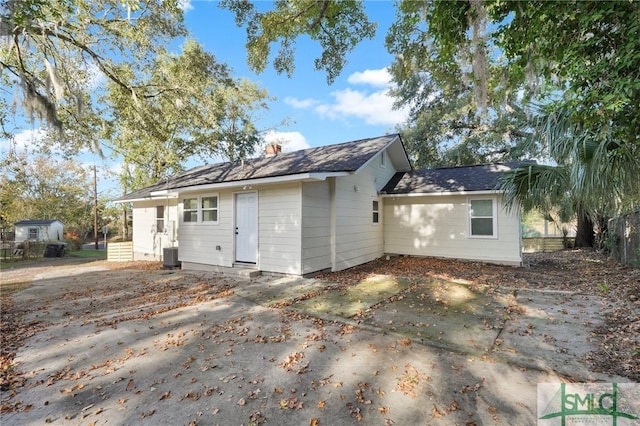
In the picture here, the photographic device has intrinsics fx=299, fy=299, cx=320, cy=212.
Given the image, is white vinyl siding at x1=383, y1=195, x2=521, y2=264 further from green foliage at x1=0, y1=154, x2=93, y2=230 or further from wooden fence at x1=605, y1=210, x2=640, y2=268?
green foliage at x1=0, y1=154, x2=93, y2=230

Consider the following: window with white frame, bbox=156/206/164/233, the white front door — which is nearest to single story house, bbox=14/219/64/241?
window with white frame, bbox=156/206/164/233

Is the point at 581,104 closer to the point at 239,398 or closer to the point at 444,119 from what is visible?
the point at 239,398

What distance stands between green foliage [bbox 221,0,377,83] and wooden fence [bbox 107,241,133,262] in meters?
11.1

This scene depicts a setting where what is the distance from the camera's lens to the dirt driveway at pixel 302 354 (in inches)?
105

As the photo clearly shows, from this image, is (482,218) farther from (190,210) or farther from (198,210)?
(190,210)

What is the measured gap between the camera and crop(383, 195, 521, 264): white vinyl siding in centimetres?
959

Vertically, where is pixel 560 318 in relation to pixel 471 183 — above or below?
below

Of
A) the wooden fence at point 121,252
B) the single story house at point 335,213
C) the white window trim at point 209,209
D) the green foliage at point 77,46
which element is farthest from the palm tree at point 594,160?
Result: the wooden fence at point 121,252

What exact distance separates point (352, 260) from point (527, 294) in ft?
15.6

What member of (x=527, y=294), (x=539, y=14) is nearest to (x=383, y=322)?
(x=527, y=294)

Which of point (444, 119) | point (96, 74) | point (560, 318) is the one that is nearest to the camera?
point (560, 318)

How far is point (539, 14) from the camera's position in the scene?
3432mm

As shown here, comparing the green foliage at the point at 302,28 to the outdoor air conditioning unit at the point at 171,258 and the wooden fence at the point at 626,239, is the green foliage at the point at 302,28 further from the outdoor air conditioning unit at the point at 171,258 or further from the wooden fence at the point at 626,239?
the wooden fence at the point at 626,239

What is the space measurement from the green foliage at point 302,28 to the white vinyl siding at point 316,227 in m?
3.16
